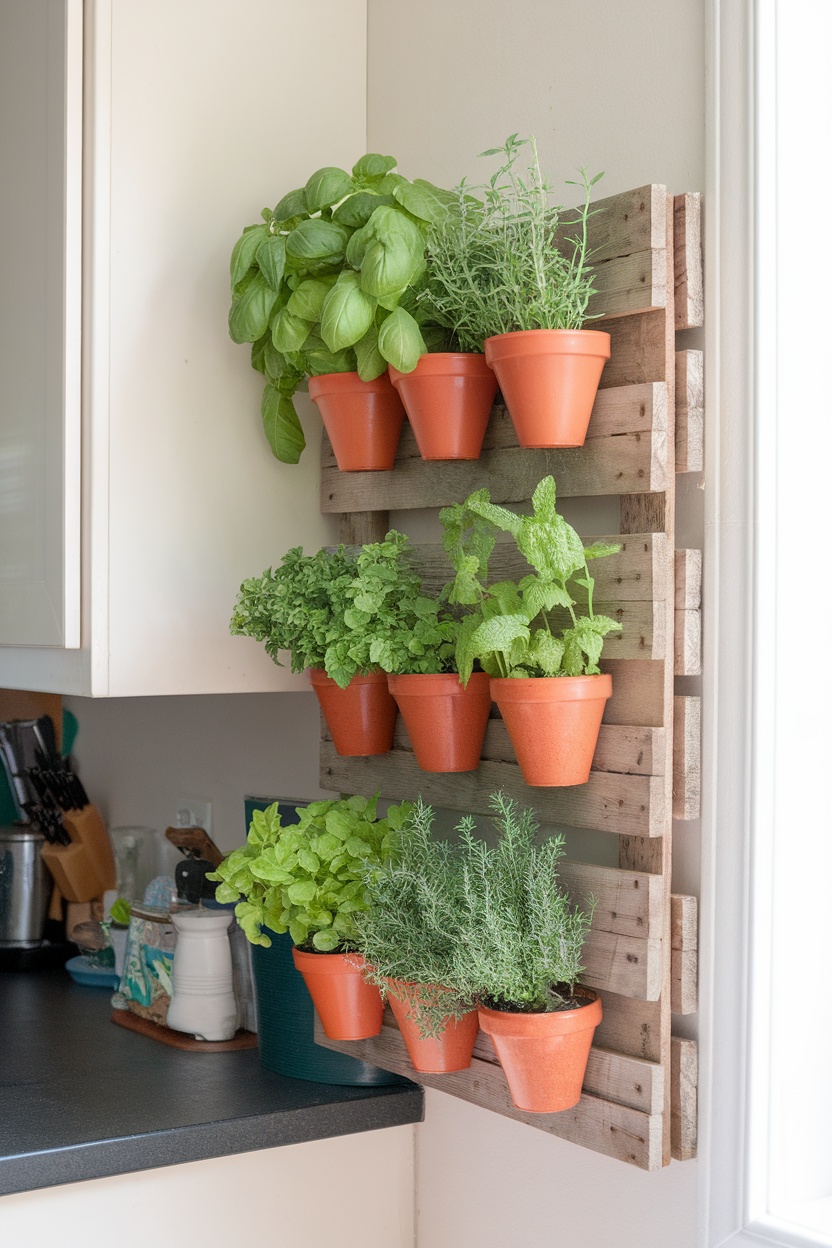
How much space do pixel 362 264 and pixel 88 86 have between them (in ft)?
1.51

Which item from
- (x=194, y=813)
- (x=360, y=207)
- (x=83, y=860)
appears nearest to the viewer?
(x=360, y=207)

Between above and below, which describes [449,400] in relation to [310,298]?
below

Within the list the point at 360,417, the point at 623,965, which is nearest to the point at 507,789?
the point at 623,965

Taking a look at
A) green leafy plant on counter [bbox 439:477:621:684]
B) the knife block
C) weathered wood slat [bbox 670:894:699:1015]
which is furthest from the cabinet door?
the knife block

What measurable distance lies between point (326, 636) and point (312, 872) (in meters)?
0.26

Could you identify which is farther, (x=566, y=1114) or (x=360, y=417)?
(x=360, y=417)

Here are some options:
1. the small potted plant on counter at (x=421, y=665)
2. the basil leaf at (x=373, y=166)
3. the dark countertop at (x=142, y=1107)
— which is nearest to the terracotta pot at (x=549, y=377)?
the small potted plant on counter at (x=421, y=665)

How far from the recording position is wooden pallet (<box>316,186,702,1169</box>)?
1087mm

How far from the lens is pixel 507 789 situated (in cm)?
123

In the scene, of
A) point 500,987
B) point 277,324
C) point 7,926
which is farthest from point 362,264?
point 7,926

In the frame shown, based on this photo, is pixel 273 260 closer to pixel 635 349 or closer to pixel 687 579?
pixel 635 349

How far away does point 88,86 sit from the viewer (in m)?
1.36

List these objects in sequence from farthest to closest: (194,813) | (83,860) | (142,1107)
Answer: (83,860) → (194,813) → (142,1107)

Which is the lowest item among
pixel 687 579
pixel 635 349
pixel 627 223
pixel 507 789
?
pixel 507 789
